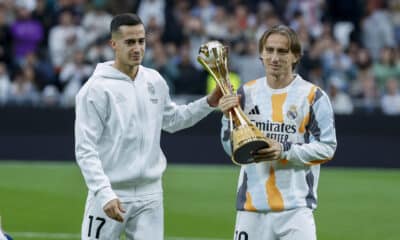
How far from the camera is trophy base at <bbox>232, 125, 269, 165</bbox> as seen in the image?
20.8 feet

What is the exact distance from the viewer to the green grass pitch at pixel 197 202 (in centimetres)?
1185

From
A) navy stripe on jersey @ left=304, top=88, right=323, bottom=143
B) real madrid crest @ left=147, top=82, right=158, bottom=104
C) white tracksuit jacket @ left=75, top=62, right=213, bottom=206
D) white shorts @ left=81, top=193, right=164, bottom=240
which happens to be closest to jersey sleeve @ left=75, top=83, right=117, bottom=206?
white tracksuit jacket @ left=75, top=62, right=213, bottom=206

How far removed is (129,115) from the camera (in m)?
6.84

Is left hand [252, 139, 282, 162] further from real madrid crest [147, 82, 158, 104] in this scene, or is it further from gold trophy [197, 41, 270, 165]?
real madrid crest [147, 82, 158, 104]

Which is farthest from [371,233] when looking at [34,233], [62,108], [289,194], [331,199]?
[62,108]

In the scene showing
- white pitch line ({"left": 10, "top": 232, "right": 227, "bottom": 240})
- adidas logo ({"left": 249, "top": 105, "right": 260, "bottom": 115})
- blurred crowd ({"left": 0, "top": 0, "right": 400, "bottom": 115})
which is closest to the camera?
adidas logo ({"left": 249, "top": 105, "right": 260, "bottom": 115})

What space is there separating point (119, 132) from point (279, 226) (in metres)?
1.21

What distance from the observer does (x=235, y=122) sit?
656 centimetres

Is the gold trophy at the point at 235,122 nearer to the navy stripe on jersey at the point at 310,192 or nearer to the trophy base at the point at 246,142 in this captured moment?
the trophy base at the point at 246,142

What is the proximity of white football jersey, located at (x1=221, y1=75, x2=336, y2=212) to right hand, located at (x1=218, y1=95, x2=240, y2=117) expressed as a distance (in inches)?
7.8

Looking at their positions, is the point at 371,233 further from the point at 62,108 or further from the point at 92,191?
the point at 62,108

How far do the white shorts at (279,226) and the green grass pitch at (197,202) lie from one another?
15.3ft

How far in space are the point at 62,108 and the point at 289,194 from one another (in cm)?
1091

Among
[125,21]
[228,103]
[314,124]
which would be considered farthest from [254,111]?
[125,21]
